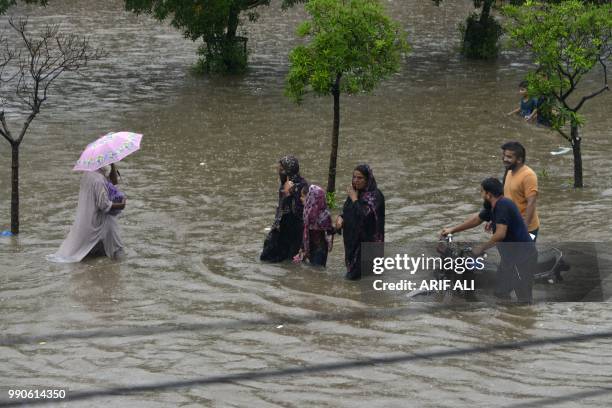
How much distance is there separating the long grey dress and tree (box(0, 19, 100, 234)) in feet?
4.83

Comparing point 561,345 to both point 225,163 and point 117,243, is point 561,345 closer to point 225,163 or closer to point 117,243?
point 117,243

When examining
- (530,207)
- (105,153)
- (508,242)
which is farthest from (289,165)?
(508,242)

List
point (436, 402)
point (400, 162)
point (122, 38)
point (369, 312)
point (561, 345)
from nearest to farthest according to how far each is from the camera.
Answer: point (436, 402) → point (561, 345) → point (369, 312) → point (400, 162) → point (122, 38)

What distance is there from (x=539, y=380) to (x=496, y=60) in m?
20.7

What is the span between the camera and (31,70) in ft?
45.2

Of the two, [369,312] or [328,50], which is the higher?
[328,50]

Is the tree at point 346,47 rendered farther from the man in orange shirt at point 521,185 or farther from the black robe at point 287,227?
the man in orange shirt at point 521,185

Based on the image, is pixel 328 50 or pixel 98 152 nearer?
pixel 98 152

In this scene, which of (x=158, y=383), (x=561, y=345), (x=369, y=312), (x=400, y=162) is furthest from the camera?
(x=400, y=162)

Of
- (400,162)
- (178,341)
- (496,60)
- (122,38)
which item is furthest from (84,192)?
(122,38)

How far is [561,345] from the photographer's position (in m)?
8.79

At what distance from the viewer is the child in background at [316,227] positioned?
11484mm

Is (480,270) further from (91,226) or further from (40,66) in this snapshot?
(40,66)

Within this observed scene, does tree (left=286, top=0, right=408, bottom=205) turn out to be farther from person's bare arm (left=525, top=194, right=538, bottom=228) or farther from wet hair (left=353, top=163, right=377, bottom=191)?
person's bare arm (left=525, top=194, right=538, bottom=228)
